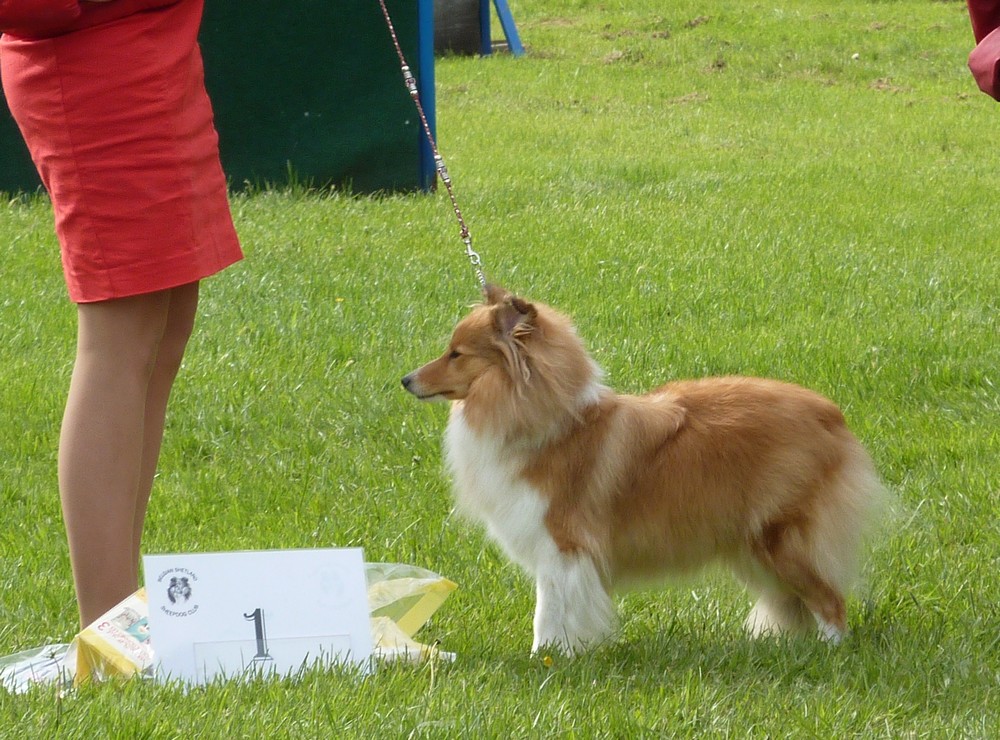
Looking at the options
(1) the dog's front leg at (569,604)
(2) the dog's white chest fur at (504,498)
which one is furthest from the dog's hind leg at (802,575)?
(2) the dog's white chest fur at (504,498)

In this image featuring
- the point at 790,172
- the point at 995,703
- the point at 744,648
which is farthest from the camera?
the point at 790,172

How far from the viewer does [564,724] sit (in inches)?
103

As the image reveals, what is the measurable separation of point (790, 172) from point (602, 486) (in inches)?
284

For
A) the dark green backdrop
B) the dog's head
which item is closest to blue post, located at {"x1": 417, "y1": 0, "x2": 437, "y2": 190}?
the dark green backdrop

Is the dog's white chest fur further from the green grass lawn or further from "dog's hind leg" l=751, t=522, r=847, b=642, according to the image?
"dog's hind leg" l=751, t=522, r=847, b=642

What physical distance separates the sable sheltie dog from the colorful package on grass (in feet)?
3.04

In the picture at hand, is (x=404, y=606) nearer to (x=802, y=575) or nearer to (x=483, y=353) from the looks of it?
(x=483, y=353)

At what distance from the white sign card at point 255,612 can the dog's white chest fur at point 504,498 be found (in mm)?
454

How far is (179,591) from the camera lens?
115 inches

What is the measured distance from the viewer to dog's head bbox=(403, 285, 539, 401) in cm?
332

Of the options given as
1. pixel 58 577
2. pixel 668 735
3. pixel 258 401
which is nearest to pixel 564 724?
pixel 668 735

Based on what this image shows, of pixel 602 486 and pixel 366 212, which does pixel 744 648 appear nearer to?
pixel 602 486

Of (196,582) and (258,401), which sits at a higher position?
(196,582)

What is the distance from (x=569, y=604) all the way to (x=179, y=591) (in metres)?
1.00
